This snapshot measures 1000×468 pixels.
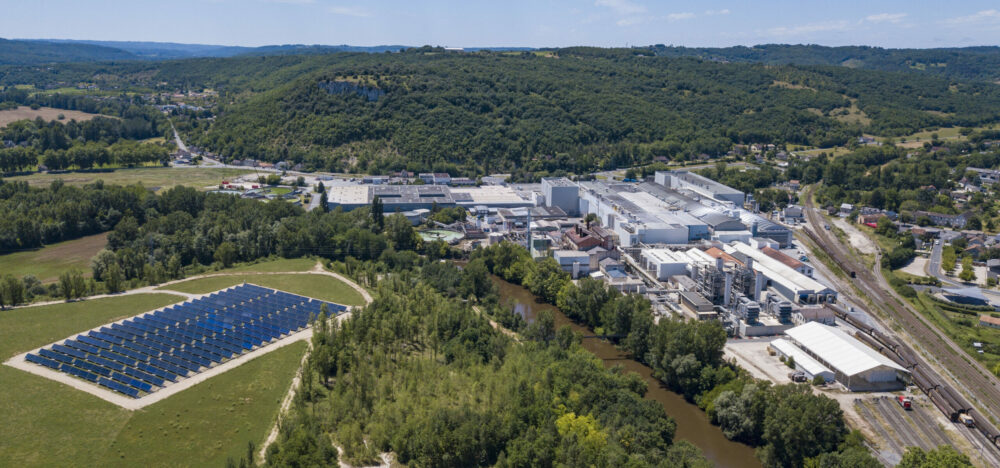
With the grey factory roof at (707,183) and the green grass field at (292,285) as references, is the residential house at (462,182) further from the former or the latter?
the green grass field at (292,285)

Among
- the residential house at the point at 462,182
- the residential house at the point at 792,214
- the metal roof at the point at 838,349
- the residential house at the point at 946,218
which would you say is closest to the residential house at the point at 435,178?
the residential house at the point at 462,182

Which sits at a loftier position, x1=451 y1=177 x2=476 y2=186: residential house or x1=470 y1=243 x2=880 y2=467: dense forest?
x1=451 y1=177 x2=476 y2=186: residential house

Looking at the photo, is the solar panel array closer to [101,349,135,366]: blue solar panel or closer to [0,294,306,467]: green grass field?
[101,349,135,366]: blue solar panel

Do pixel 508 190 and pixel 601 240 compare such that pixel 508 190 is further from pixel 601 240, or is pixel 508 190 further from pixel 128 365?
pixel 128 365

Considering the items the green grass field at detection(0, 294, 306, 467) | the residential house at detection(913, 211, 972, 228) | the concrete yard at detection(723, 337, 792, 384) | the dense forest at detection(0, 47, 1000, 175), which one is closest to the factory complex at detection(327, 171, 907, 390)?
the concrete yard at detection(723, 337, 792, 384)

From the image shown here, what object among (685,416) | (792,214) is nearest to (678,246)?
(792,214)

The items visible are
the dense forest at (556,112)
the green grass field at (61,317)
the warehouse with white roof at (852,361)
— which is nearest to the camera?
the warehouse with white roof at (852,361)
